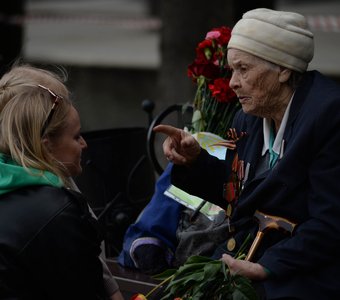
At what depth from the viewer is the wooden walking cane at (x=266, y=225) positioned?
3045mm

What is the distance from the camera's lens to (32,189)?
269cm

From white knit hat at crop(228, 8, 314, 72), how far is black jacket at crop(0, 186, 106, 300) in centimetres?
88

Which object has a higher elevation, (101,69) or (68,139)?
(68,139)

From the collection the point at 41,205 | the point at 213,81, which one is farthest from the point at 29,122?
the point at 213,81

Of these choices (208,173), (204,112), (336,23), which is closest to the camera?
(208,173)

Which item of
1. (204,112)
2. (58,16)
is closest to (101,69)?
(204,112)

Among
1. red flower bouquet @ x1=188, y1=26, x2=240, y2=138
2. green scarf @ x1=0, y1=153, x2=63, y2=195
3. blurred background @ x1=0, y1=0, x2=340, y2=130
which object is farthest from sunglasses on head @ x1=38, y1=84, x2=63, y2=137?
blurred background @ x1=0, y1=0, x2=340, y2=130

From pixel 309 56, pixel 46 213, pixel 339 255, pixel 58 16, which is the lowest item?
pixel 58 16

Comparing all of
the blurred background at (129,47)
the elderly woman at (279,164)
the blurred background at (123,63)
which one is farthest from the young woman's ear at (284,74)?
the blurred background at (129,47)

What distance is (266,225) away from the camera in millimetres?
3102

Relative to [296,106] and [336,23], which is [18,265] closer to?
[296,106]

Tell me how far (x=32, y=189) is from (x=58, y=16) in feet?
62.5

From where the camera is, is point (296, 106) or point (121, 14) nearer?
point (296, 106)

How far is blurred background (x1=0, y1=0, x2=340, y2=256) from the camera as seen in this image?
442cm
